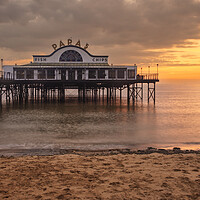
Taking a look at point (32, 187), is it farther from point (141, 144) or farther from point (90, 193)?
point (141, 144)

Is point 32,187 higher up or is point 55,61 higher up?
point 55,61

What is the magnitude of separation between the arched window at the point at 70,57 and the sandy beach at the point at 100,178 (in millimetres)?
34495

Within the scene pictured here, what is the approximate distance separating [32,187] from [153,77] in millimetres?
40079

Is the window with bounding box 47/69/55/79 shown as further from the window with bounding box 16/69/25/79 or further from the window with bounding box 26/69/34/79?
the window with bounding box 16/69/25/79

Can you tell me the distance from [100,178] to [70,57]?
1487 inches

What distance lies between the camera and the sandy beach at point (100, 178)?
724cm

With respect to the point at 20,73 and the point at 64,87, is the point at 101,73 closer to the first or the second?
the point at 64,87

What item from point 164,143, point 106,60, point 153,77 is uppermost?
point 106,60

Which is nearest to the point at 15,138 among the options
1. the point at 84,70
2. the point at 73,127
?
the point at 73,127

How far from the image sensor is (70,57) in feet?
146

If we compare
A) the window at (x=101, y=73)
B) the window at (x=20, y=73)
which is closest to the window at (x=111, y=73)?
the window at (x=101, y=73)

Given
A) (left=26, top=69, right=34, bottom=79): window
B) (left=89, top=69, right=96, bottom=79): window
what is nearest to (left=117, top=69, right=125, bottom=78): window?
(left=89, top=69, right=96, bottom=79): window

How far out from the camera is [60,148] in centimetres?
1505

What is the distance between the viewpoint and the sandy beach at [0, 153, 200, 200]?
7.24 metres
